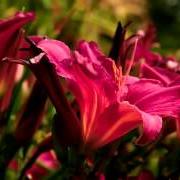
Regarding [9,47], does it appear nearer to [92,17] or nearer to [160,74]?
[160,74]

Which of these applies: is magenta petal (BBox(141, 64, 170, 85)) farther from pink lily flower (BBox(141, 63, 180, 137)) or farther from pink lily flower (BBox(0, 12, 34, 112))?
pink lily flower (BBox(0, 12, 34, 112))

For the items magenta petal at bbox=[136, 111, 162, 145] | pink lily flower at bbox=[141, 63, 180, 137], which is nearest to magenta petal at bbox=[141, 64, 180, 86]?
pink lily flower at bbox=[141, 63, 180, 137]

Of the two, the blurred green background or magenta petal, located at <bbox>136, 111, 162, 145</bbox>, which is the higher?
magenta petal, located at <bbox>136, 111, 162, 145</bbox>

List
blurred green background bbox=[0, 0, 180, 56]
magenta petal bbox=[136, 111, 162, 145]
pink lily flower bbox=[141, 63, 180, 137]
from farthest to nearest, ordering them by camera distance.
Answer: blurred green background bbox=[0, 0, 180, 56]
pink lily flower bbox=[141, 63, 180, 137]
magenta petal bbox=[136, 111, 162, 145]

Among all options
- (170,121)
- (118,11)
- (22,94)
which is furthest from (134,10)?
(170,121)

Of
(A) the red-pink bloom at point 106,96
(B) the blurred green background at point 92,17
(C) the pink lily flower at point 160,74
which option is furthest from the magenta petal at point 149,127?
(B) the blurred green background at point 92,17

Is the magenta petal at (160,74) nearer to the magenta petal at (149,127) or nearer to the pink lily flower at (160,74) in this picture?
the pink lily flower at (160,74)
